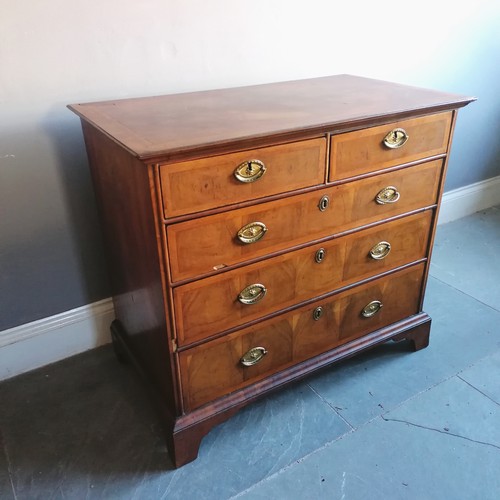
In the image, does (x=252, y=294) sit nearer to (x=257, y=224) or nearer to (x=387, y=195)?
(x=257, y=224)

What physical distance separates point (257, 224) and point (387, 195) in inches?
18.0

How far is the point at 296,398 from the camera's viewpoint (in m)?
1.62

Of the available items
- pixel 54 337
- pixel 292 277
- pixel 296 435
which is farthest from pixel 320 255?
pixel 54 337

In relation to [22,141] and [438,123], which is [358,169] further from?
[22,141]

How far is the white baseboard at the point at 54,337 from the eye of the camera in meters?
1.70

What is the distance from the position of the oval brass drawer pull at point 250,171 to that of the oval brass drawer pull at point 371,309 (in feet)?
2.20

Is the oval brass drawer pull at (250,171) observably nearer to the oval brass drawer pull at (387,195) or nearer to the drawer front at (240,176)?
the drawer front at (240,176)

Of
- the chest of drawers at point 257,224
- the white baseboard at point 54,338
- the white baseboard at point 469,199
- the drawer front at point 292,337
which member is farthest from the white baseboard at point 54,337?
the white baseboard at point 469,199

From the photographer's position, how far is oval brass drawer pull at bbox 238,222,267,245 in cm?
124

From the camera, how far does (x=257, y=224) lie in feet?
4.11

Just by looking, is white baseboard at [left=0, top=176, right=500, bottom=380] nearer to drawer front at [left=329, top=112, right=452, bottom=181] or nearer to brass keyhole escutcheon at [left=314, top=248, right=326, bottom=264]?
brass keyhole escutcheon at [left=314, top=248, right=326, bottom=264]

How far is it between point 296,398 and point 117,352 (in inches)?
25.4

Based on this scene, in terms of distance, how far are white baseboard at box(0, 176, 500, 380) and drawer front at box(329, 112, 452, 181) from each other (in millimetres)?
1002

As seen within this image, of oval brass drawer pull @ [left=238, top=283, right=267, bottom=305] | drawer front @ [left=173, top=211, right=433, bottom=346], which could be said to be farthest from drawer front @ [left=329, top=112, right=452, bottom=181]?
oval brass drawer pull @ [left=238, top=283, right=267, bottom=305]
